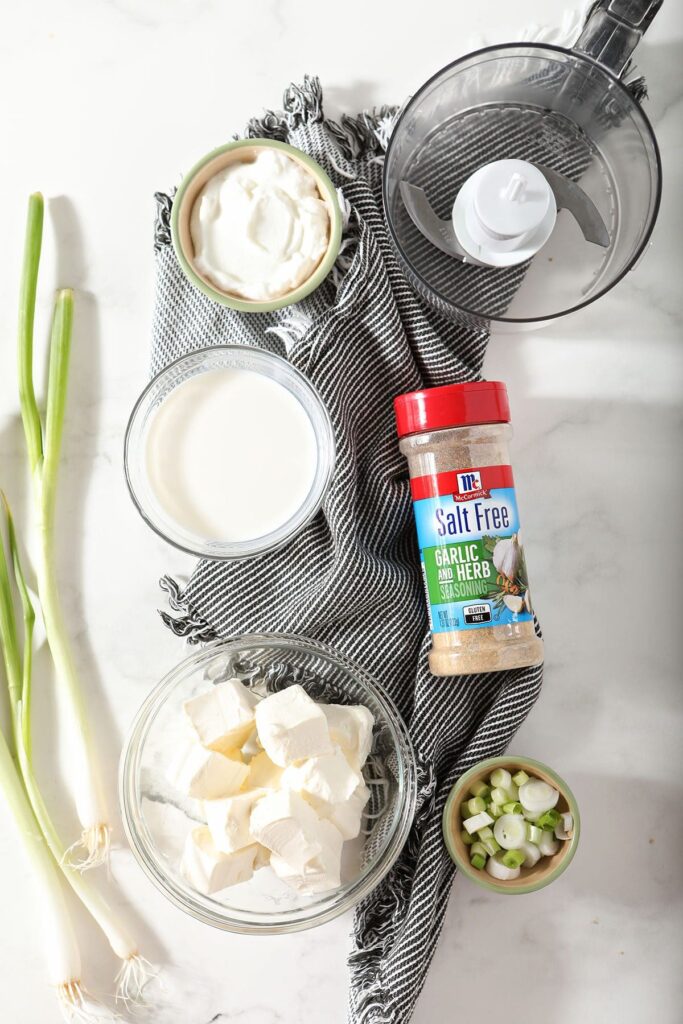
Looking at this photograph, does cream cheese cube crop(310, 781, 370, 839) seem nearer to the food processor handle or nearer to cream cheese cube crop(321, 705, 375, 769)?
cream cheese cube crop(321, 705, 375, 769)

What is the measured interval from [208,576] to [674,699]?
2.22ft

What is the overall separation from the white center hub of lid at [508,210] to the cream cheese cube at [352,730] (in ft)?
2.03

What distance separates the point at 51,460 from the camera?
44.6 inches

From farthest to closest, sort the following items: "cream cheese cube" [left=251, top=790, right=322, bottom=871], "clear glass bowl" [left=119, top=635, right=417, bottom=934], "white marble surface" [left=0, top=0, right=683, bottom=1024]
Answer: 1. "white marble surface" [left=0, top=0, right=683, bottom=1024]
2. "clear glass bowl" [left=119, top=635, right=417, bottom=934]
3. "cream cheese cube" [left=251, top=790, right=322, bottom=871]

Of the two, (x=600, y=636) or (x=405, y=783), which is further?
(x=600, y=636)

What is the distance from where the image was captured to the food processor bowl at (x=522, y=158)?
1.10m

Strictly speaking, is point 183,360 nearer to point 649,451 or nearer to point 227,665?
point 227,665

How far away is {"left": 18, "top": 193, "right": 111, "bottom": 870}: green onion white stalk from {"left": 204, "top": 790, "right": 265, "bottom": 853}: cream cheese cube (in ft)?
0.72

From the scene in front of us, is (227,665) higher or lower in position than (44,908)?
higher

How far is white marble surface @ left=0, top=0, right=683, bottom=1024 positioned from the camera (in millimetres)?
1158

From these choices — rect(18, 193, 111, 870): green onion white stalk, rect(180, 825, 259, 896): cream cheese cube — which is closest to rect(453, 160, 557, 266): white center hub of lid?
rect(18, 193, 111, 870): green onion white stalk

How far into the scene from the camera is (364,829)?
1.10 metres

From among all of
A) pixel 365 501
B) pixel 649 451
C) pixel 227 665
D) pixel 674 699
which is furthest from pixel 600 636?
pixel 227 665

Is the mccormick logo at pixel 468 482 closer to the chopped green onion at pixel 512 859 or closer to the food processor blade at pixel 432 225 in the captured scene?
the food processor blade at pixel 432 225
